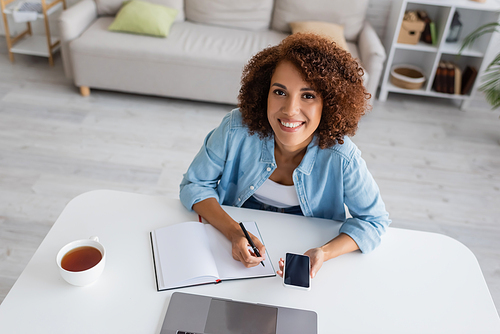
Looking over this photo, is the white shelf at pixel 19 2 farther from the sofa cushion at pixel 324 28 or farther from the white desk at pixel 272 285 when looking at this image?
the white desk at pixel 272 285

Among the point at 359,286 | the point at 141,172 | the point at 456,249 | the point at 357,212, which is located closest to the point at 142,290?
the point at 359,286

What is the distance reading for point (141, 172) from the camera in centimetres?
236

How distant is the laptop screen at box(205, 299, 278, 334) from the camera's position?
0.88 meters

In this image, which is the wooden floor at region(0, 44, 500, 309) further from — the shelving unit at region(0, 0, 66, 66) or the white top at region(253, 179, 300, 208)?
the white top at region(253, 179, 300, 208)

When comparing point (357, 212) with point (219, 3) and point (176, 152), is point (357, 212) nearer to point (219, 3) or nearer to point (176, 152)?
point (176, 152)

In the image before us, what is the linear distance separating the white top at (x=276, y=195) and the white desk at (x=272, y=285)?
0.39 feet

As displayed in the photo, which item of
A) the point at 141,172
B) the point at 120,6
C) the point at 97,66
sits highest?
the point at 120,6

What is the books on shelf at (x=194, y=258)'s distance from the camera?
3.19 ft

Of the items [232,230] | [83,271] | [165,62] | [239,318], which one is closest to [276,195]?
[232,230]

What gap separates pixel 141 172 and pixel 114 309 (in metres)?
1.52

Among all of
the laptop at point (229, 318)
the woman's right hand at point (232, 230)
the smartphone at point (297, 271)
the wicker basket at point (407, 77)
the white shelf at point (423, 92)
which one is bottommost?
the white shelf at point (423, 92)

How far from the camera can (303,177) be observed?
47.9 inches

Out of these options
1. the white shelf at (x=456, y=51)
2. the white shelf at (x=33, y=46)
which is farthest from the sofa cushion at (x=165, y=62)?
the white shelf at (x=456, y=51)

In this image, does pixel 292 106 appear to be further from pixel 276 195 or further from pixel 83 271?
pixel 83 271
